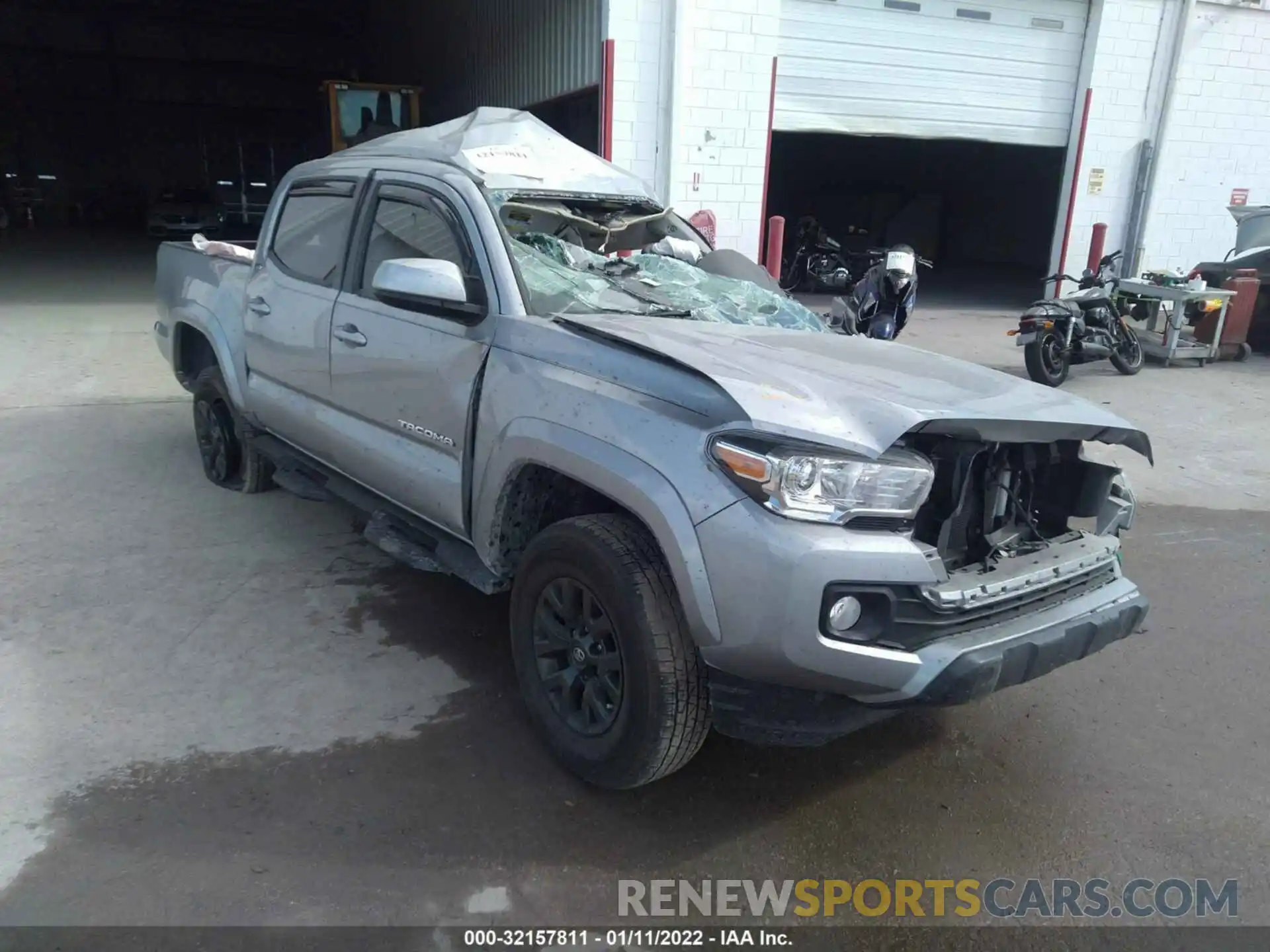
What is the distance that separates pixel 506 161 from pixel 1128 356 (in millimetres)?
8593

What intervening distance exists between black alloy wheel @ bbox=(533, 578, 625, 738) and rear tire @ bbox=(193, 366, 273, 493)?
3043 millimetres

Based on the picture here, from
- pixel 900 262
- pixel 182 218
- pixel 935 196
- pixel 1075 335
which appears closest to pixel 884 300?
pixel 900 262

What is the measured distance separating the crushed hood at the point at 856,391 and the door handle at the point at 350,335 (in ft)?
3.58

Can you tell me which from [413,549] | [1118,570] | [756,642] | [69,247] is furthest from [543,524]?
[69,247]

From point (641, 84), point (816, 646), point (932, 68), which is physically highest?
point (932, 68)

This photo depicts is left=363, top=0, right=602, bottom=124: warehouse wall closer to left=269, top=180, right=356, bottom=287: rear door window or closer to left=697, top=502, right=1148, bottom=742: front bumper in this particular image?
left=269, top=180, right=356, bottom=287: rear door window

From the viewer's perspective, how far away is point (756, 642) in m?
2.40

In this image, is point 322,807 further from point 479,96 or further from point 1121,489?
point 479,96

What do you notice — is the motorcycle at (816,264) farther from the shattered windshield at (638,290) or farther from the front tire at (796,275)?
the shattered windshield at (638,290)

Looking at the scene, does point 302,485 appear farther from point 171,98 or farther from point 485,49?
point 171,98

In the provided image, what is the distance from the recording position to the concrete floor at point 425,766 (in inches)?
102

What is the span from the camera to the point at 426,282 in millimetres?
3137

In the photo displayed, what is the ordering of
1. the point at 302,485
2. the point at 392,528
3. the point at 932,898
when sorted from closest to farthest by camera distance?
1. the point at 932,898
2. the point at 392,528
3. the point at 302,485

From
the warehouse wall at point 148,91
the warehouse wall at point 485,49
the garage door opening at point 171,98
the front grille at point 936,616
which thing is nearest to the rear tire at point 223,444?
the front grille at point 936,616
